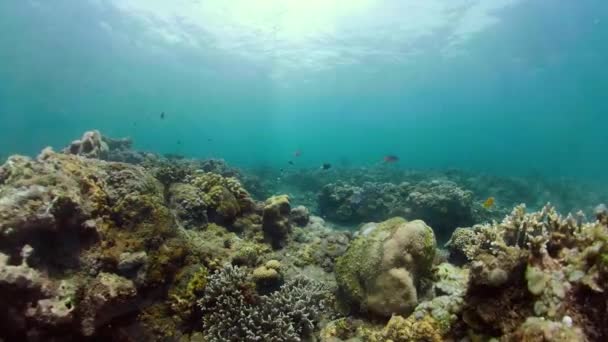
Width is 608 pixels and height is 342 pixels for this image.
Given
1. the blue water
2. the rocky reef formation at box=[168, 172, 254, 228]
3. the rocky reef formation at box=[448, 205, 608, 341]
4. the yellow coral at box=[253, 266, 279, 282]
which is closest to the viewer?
the rocky reef formation at box=[448, 205, 608, 341]

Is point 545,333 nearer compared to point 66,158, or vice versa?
point 545,333

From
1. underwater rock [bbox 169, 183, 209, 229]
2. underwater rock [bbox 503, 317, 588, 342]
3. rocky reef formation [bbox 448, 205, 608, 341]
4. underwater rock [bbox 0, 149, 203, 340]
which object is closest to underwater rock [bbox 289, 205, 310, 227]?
underwater rock [bbox 169, 183, 209, 229]

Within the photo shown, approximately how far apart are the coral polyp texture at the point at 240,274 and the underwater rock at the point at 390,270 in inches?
0.9

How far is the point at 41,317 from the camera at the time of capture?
4.21m

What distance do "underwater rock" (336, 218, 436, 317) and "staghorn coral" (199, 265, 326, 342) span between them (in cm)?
75

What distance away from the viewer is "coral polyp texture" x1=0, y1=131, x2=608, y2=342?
3447 millimetres

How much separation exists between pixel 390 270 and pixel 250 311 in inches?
93.0

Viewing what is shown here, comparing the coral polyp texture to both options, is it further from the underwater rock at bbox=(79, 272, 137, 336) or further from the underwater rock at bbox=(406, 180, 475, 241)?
the underwater rock at bbox=(406, 180, 475, 241)

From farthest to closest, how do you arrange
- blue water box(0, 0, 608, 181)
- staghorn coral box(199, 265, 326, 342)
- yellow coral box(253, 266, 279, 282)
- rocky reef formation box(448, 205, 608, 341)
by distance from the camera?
blue water box(0, 0, 608, 181)
yellow coral box(253, 266, 279, 282)
staghorn coral box(199, 265, 326, 342)
rocky reef formation box(448, 205, 608, 341)

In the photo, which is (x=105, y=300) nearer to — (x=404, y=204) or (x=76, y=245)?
(x=76, y=245)

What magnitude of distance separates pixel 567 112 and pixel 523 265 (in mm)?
122591

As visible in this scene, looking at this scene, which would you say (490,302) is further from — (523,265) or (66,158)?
(66,158)

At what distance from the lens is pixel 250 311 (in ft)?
17.8

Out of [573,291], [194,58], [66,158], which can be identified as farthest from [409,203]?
[194,58]
